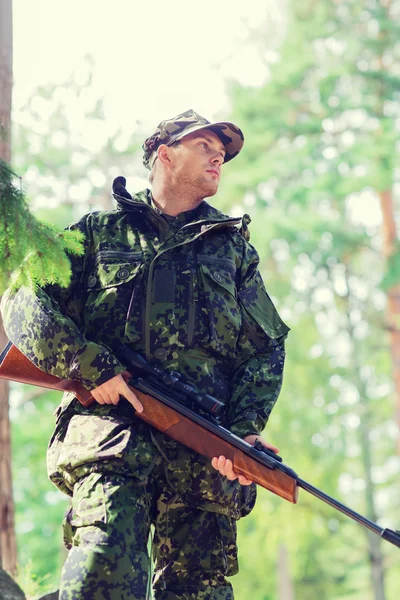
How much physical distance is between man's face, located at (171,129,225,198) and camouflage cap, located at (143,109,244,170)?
40 millimetres

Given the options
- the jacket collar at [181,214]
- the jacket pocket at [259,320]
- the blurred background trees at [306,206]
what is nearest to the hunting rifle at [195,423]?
the jacket pocket at [259,320]

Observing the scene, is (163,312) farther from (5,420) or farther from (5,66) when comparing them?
(5,420)

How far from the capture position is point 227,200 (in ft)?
70.1

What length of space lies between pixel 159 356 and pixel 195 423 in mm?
395

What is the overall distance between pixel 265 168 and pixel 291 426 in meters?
6.02

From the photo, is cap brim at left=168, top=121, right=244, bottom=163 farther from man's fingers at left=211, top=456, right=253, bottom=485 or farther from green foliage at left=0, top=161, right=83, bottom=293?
man's fingers at left=211, top=456, right=253, bottom=485

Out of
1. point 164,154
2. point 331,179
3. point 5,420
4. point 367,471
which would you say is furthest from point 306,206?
point 164,154

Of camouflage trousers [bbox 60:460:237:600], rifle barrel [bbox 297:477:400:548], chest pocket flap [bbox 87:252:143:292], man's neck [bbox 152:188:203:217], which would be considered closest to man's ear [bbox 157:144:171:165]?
man's neck [bbox 152:188:203:217]

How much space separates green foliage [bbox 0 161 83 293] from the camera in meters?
4.27

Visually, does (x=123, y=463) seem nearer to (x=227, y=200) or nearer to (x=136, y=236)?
(x=136, y=236)

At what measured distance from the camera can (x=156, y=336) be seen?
4520mm

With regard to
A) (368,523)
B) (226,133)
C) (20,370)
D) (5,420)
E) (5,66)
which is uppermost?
(5,66)

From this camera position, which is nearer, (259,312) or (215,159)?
(259,312)

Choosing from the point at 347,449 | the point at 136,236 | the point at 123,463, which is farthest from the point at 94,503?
the point at 347,449
